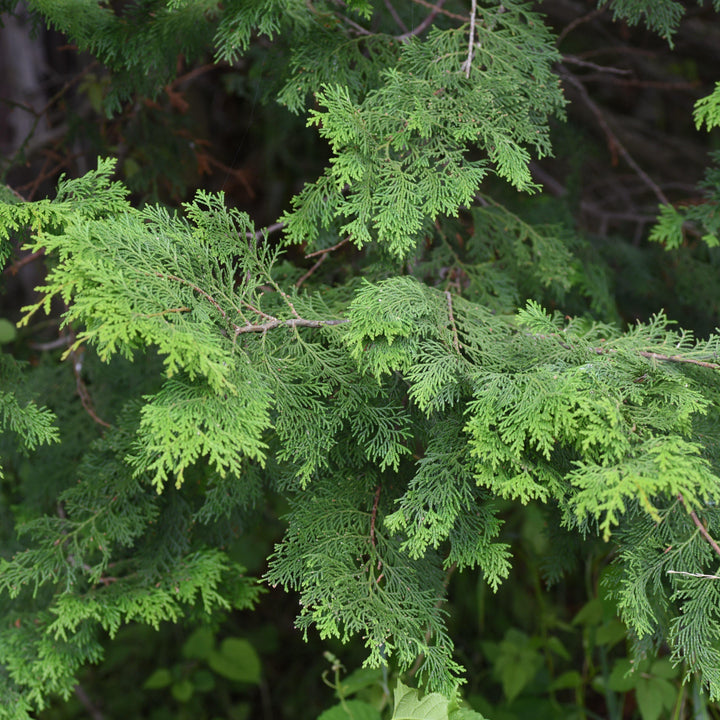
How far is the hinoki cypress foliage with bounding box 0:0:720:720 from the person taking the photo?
2.89ft

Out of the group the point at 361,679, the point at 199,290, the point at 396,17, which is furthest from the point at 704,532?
the point at 396,17

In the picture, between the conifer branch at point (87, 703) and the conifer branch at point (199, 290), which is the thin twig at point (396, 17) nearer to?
the conifer branch at point (199, 290)

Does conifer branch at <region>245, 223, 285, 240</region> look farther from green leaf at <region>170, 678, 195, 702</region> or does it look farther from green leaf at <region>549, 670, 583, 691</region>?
green leaf at <region>170, 678, 195, 702</region>

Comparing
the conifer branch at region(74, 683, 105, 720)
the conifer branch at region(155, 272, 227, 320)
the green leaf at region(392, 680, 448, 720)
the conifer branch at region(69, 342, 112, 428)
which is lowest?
the conifer branch at region(74, 683, 105, 720)

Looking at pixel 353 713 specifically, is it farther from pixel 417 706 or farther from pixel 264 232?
pixel 264 232

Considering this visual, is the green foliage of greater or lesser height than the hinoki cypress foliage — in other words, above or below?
above

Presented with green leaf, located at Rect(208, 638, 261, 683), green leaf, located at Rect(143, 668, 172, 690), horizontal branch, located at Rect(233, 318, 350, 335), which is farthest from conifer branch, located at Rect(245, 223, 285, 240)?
green leaf, located at Rect(143, 668, 172, 690)

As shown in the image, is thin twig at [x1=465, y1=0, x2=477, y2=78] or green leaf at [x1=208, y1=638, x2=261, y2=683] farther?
green leaf at [x1=208, y1=638, x2=261, y2=683]

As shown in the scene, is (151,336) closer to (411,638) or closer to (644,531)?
(411,638)

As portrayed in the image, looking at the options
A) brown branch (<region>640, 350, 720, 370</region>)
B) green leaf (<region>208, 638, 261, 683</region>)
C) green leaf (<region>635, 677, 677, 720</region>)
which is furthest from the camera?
green leaf (<region>208, 638, 261, 683</region>)

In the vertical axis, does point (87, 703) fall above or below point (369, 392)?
below

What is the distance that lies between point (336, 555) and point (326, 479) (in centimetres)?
15

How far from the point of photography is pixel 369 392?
1.06 meters

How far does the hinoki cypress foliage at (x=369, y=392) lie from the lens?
0.88 m
